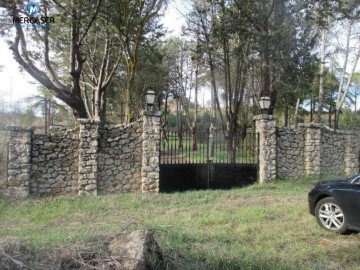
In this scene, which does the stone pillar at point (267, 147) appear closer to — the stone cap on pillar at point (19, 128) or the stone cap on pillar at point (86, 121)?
the stone cap on pillar at point (86, 121)

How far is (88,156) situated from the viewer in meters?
9.60

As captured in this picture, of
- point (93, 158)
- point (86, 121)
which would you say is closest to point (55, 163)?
point (93, 158)

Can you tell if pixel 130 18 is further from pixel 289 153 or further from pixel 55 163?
pixel 289 153

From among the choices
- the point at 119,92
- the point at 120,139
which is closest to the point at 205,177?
the point at 120,139

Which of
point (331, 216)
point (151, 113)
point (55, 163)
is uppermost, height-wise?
point (151, 113)

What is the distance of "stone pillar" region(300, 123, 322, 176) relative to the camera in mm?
12578

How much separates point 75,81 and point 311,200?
9231 mm

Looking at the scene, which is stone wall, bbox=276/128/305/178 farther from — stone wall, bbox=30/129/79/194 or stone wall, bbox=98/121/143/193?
stone wall, bbox=30/129/79/194

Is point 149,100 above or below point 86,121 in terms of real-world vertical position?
above

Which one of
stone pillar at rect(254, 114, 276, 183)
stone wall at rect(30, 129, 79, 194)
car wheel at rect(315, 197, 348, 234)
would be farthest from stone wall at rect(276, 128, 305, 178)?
stone wall at rect(30, 129, 79, 194)

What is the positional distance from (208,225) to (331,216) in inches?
90.1

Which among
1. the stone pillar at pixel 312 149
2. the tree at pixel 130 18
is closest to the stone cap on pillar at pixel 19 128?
the tree at pixel 130 18

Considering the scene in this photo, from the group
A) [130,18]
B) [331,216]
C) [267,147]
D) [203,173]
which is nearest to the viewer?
[331,216]

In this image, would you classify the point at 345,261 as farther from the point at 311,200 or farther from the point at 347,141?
the point at 347,141
